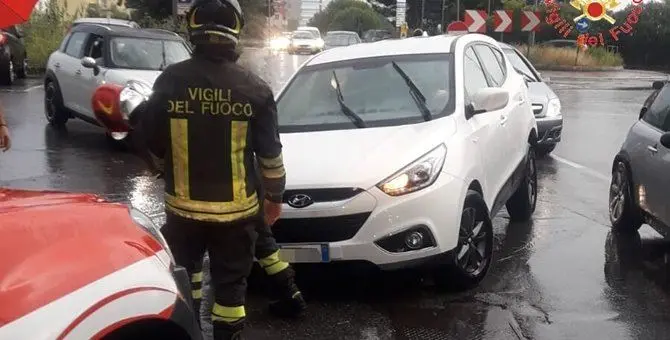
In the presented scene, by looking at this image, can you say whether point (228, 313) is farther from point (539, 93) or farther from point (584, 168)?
point (539, 93)

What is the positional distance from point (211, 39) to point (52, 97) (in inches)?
432

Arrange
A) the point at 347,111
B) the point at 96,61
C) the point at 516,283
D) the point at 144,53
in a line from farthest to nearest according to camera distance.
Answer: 1. the point at 144,53
2. the point at 96,61
3. the point at 347,111
4. the point at 516,283

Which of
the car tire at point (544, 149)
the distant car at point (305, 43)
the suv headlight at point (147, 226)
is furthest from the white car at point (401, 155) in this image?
the distant car at point (305, 43)

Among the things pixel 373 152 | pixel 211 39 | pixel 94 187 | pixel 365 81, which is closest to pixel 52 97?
pixel 94 187

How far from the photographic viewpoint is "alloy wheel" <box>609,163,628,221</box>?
7715 mm

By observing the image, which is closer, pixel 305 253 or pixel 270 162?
pixel 270 162

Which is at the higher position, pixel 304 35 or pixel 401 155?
pixel 401 155

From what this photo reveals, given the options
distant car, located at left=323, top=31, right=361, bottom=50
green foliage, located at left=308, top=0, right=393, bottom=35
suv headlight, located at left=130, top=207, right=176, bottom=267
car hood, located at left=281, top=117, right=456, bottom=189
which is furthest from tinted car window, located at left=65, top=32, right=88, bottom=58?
green foliage, located at left=308, top=0, right=393, bottom=35

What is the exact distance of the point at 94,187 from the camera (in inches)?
378

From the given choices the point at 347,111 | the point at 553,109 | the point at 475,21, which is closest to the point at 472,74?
the point at 347,111

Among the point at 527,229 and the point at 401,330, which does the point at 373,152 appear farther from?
the point at 527,229

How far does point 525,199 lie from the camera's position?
8148 mm

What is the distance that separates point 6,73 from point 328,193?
675 inches

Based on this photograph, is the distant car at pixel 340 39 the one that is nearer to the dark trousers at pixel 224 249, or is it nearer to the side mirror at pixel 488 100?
the side mirror at pixel 488 100
